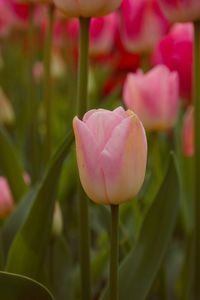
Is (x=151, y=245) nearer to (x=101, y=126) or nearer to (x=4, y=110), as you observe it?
(x=101, y=126)

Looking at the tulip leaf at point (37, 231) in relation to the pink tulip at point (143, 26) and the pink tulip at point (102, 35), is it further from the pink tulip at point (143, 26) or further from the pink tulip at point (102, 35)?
the pink tulip at point (102, 35)

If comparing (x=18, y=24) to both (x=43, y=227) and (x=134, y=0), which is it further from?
(x=43, y=227)

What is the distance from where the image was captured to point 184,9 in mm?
582

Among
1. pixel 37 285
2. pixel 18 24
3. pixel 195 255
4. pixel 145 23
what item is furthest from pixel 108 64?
pixel 37 285

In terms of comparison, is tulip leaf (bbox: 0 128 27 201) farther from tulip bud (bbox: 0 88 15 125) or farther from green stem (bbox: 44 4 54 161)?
tulip bud (bbox: 0 88 15 125)

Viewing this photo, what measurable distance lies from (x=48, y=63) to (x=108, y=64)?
1.27 metres

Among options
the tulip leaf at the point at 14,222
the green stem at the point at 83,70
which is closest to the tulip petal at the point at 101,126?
the green stem at the point at 83,70

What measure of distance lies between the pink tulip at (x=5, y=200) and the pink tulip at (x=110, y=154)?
272mm

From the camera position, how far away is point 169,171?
1.96ft

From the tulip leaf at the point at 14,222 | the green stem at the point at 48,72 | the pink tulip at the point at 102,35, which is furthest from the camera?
the pink tulip at the point at 102,35

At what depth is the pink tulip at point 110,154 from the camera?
1.46ft

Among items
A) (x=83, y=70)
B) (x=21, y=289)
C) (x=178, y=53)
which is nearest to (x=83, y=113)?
(x=83, y=70)

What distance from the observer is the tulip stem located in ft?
1.80

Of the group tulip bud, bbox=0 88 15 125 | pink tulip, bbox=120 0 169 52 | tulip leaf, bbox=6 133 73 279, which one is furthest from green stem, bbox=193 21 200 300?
tulip bud, bbox=0 88 15 125
